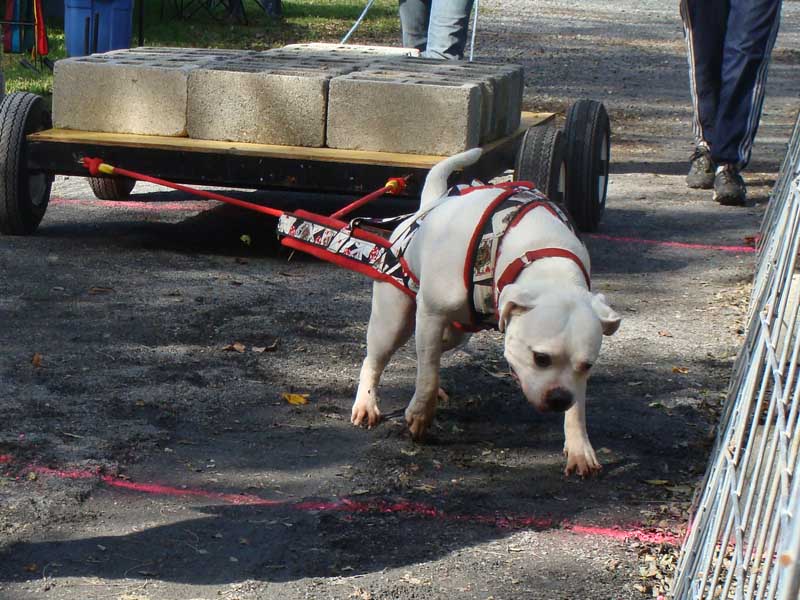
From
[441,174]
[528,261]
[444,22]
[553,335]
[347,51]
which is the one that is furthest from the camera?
[347,51]

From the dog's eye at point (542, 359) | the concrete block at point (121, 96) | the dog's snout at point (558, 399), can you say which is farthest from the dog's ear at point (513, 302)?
the concrete block at point (121, 96)

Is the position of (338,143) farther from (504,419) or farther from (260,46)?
(260,46)

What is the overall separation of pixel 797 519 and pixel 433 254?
7.61 feet

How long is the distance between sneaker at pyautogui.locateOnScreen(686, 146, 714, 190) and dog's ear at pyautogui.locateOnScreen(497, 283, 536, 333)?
18.3 ft

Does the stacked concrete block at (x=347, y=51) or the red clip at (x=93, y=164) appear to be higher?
the stacked concrete block at (x=347, y=51)

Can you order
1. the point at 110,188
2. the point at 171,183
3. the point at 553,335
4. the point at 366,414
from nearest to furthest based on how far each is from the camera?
the point at 553,335
the point at 366,414
the point at 171,183
the point at 110,188

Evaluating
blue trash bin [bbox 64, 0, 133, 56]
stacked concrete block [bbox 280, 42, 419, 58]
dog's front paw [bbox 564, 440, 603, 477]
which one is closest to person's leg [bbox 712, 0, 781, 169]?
stacked concrete block [bbox 280, 42, 419, 58]

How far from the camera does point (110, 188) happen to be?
7.77 metres

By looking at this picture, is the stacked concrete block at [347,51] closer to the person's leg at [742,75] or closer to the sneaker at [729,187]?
the person's leg at [742,75]

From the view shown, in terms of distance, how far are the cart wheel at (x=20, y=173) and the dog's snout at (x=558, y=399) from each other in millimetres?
3723

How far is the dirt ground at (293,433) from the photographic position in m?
3.28

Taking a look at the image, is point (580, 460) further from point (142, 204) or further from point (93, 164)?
point (142, 204)

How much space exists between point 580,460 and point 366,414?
807 millimetres

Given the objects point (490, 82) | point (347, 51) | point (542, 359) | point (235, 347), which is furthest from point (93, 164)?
point (542, 359)
